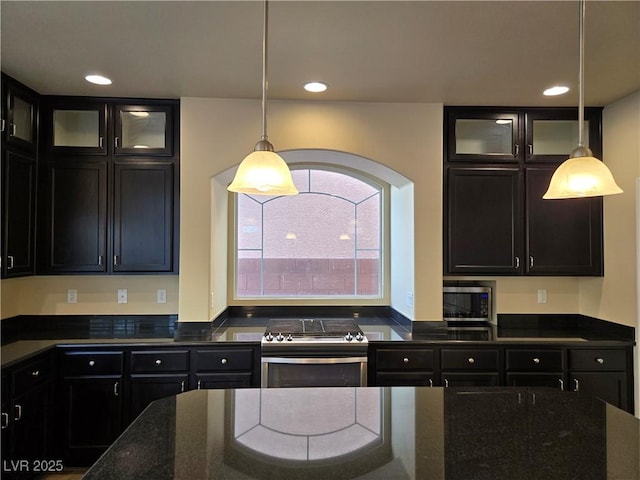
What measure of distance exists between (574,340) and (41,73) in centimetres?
404

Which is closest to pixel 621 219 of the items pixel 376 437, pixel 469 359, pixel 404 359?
pixel 469 359

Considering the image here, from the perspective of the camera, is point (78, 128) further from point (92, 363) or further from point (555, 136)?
point (555, 136)

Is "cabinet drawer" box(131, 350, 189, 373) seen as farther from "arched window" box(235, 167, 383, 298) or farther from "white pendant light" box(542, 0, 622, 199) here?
"white pendant light" box(542, 0, 622, 199)

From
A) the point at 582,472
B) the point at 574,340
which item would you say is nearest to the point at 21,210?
the point at 582,472

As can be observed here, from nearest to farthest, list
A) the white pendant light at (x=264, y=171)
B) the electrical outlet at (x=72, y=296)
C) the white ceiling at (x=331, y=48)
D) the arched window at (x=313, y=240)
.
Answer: the white pendant light at (x=264, y=171) < the white ceiling at (x=331, y=48) < the electrical outlet at (x=72, y=296) < the arched window at (x=313, y=240)

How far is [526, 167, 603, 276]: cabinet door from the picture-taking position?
10.6 ft

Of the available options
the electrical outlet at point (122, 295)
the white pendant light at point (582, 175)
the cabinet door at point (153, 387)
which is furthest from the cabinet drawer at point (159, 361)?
the white pendant light at point (582, 175)

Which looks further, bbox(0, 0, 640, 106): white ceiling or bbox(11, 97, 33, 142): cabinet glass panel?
bbox(11, 97, 33, 142): cabinet glass panel

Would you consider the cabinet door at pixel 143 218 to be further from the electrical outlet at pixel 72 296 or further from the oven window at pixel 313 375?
the oven window at pixel 313 375

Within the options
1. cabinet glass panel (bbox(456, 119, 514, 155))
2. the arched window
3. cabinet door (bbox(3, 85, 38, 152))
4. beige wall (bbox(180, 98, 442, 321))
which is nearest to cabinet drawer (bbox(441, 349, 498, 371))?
beige wall (bbox(180, 98, 442, 321))

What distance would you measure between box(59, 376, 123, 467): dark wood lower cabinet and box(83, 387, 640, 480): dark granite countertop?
1.43 m

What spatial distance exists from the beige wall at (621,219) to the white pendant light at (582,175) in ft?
5.89

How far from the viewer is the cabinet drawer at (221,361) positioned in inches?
111

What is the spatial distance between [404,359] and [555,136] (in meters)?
2.19
